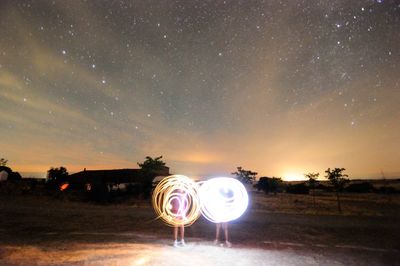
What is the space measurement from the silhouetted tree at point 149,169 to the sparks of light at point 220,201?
83.1 ft

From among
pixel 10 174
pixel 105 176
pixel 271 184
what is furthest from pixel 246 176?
pixel 10 174

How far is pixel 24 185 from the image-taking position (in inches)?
1770

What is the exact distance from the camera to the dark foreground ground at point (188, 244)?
967 cm

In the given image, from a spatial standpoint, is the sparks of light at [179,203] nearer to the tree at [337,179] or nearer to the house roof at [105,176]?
the tree at [337,179]

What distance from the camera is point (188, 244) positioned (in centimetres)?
1184

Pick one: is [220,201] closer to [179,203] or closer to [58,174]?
[179,203]

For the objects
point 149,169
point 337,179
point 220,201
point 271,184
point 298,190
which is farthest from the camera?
point 298,190

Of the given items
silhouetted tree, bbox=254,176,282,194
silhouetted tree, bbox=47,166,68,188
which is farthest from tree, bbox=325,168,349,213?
silhouetted tree, bbox=47,166,68,188

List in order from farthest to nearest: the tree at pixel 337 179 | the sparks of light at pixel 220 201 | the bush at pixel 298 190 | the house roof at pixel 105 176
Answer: the bush at pixel 298 190
the house roof at pixel 105 176
the tree at pixel 337 179
the sparks of light at pixel 220 201

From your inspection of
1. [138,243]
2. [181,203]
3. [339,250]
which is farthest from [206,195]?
[339,250]

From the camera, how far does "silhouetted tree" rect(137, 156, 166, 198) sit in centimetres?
3756

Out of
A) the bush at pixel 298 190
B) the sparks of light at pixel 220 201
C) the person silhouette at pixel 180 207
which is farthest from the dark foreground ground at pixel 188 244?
the bush at pixel 298 190

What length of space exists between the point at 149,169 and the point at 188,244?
A: 27326 millimetres

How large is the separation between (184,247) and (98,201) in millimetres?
24288
